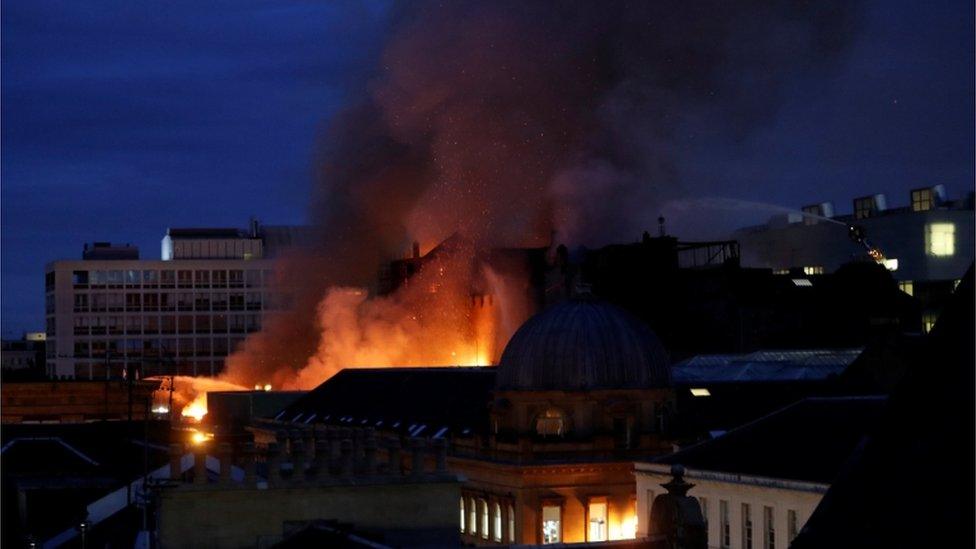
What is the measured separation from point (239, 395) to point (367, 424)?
31.6 metres

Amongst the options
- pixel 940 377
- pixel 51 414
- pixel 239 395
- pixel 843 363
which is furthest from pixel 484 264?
pixel 940 377

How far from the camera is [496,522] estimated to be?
9750cm

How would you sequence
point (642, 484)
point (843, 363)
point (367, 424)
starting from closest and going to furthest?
1. point (642, 484)
2. point (843, 363)
3. point (367, 424)

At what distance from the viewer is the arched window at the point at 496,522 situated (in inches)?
3785

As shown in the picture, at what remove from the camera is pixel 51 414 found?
497 feet

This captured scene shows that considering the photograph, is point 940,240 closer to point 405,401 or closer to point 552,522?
point 405,401

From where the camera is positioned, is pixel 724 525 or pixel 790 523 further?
pixel 724 525

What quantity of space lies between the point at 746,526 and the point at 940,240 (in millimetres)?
91420

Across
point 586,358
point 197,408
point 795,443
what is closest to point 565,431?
point 586,358

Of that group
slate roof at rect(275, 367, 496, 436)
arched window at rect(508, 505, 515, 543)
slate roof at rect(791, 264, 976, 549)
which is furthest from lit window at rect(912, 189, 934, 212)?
slate roof at rect(791, 264, 976, 549)

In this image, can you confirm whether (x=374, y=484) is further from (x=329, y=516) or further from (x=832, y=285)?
(x=832, y=285)

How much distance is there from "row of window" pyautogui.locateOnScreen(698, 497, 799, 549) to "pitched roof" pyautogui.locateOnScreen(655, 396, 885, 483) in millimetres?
1179

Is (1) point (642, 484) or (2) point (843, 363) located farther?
(2) point (843, 363)

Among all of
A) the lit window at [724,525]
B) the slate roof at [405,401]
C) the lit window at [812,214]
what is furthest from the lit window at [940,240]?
the lit window at [724,525]
